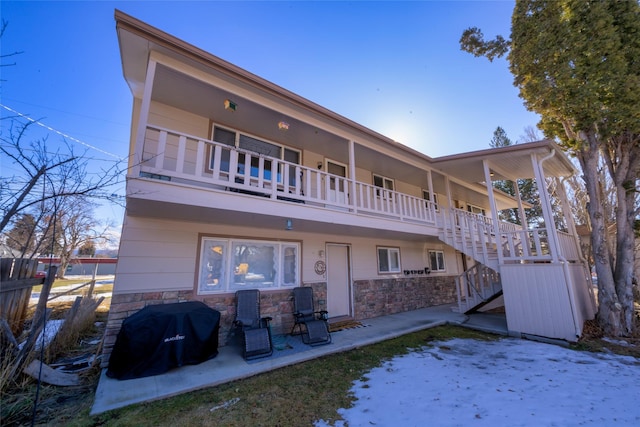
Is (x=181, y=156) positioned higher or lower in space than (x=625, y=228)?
higher

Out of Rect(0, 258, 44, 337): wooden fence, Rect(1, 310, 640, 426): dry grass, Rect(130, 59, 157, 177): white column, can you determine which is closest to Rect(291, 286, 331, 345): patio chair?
Rect(1, 310, 640, 426): dry grass

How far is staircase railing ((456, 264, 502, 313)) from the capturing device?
7.96 m

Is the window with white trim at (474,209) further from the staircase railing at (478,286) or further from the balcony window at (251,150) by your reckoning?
the balcony window at (251,150)

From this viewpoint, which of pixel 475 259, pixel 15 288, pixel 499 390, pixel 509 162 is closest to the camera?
pixel 499 390

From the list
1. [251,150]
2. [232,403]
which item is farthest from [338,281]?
[232,403]

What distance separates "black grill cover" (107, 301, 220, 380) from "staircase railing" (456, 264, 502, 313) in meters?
7.81

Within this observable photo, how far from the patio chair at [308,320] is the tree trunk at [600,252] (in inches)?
272

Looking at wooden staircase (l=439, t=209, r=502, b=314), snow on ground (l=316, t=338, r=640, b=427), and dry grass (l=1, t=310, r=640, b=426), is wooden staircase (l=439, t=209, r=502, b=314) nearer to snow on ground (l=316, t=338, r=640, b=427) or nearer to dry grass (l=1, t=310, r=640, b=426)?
snow on ground (l=316, t=338, r=640, b=427)

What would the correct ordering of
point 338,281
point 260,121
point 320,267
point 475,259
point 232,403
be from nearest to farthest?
point 232,403 < point 260,121 < point 320,267 < point 475,259 < point 338,281

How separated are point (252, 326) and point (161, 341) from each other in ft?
5.50

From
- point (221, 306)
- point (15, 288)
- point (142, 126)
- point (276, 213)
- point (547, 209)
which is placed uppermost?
point (142, 126)

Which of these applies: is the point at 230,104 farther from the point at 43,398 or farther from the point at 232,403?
the point at 43,398

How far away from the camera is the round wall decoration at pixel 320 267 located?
717 centimetres

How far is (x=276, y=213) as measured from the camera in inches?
201
